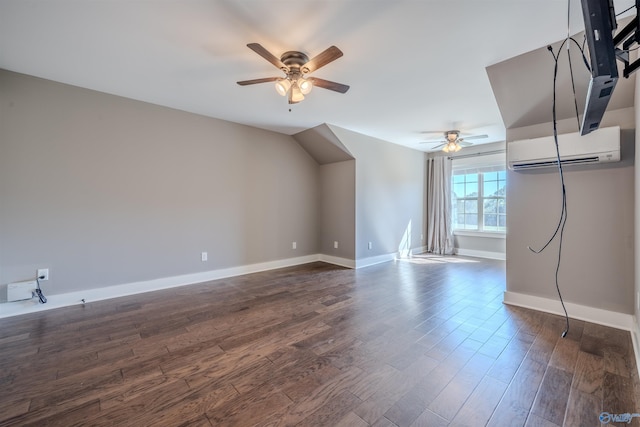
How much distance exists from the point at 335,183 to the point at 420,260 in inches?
94.6

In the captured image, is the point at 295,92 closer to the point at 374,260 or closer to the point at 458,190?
the point at 374,260

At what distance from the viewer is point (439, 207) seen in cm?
622

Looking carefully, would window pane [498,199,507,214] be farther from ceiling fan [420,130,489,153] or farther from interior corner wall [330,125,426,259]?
ceiling fan [420,130,489,153]

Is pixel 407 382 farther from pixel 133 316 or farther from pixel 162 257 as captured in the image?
pixel 162 257

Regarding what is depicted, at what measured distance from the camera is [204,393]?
1.58 metres

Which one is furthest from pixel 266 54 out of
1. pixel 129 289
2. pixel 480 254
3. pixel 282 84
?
pixel 480 254

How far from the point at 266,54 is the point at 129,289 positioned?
3250mm

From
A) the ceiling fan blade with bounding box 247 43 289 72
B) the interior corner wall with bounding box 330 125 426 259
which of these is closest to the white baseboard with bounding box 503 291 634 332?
the interior corner wall with bounding box 330 125 426 259

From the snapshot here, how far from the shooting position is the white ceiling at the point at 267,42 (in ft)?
5.93

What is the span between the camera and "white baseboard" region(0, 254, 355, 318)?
8.97ft

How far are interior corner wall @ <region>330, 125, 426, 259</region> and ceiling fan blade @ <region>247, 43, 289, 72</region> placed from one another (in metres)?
2.23

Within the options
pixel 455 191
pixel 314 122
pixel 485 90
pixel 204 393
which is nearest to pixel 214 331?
Result: pixel 204 393

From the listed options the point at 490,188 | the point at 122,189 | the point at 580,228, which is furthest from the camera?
the point at 490,188

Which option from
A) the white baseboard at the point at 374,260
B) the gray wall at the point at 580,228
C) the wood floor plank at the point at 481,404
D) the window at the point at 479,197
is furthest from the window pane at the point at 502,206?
the wood floor plank at the point at 481,404
